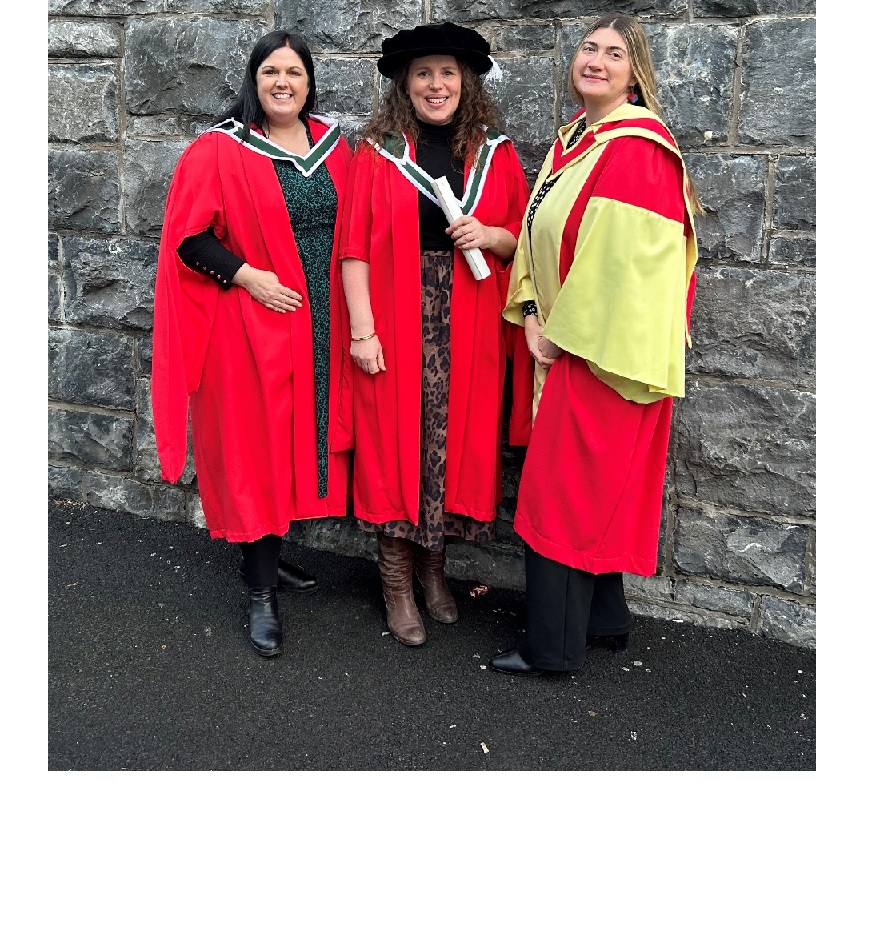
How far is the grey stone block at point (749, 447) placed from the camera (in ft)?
10.1

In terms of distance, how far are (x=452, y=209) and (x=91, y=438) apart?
223 cm

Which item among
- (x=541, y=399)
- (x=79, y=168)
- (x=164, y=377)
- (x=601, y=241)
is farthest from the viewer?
(x=79, y=168)

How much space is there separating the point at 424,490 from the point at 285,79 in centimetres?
135

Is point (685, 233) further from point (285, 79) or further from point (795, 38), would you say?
point (285, 79)

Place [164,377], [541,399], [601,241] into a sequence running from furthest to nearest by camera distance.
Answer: [164,377], [541,399], [601,241]

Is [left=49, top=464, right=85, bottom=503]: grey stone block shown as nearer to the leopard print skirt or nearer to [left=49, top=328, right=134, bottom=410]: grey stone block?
[left=49, top=328, right=134, bottom=410]: grey stone block

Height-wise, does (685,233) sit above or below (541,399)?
above

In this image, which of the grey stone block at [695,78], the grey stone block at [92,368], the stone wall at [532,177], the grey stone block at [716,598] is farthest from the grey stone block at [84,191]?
the grey stone block at [716,598]

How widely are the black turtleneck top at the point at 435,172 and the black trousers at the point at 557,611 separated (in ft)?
3.29

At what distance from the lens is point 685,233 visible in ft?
8.77

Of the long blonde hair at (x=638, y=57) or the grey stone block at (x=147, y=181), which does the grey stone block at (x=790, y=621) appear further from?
the grey stone block at (x=147, y=181)

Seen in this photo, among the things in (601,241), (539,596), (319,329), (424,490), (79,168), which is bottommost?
(539,596)

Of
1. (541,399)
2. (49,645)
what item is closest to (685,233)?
(541,399)

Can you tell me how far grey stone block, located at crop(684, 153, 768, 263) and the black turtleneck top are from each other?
75 cm
